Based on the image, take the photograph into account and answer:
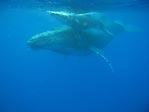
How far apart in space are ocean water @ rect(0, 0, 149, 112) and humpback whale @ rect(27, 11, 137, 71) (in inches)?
91.8

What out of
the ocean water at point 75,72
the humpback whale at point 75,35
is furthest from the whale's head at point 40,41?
the ocean water at point 75,72

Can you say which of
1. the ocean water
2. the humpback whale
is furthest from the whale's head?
the ocean water

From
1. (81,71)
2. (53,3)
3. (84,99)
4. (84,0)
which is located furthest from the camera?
(81,71)

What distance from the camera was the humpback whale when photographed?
53.5ft

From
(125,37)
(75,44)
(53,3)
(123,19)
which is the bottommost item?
(75,44)

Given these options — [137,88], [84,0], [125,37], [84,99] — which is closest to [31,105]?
[84,99]

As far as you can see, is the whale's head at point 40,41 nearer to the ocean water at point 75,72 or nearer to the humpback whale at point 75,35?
the humpback whale at point 75,35

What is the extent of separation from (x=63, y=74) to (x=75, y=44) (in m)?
42.8

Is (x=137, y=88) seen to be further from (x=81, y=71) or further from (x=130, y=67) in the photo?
(x=130, y=67)

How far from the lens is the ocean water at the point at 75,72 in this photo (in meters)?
28.4

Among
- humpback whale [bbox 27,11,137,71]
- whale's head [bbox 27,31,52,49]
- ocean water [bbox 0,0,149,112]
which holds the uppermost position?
ocean water [bbox 0,0,149,112]

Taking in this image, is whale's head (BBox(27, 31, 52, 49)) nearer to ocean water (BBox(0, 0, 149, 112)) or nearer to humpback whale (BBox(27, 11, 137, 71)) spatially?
humpback whale (BBox(27, 11, 137, 71))

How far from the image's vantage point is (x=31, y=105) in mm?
39562

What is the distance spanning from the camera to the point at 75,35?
55.1 feet
